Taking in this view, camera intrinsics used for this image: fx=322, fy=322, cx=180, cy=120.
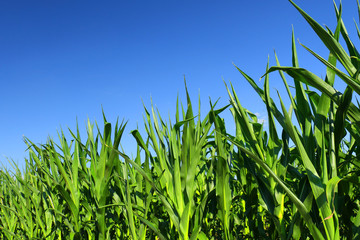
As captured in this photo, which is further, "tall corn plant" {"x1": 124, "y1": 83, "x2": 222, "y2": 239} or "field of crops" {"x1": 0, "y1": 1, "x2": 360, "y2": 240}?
"tall corn plant" {"x1": 124, "y1": 83, "x2": 222, "y2": 239}

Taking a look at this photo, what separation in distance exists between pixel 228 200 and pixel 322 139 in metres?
0.51

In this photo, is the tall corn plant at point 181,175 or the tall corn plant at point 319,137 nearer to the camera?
the tall corn plant at point 319,137

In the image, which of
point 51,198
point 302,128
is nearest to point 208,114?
point 302,128


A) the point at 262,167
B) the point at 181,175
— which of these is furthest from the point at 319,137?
the point at 181,175

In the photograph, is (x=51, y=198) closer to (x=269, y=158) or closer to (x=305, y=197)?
(x=269, y=158)

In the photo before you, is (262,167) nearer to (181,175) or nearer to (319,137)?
(319,137)

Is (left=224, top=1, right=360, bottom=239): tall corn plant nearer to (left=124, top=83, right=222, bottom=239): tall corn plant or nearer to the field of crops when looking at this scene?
the field of crops

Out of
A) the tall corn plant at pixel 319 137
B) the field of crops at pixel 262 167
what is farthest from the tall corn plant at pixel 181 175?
the tall corn plant at pixel 319 137

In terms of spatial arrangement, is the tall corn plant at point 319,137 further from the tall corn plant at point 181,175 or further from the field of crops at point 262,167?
the tall corn plant at point 181,175

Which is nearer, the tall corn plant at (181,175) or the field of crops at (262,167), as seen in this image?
the field of crops at (262,167)

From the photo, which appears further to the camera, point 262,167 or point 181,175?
point 181,175

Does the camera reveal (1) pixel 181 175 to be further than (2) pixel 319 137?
Yes

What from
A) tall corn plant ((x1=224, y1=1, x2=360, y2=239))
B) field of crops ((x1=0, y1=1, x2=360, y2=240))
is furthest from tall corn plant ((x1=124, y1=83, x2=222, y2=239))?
tall corn plant ((x1=224, y1=1, x2=360, y2=239))

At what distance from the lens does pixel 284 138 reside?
3.64 feet
